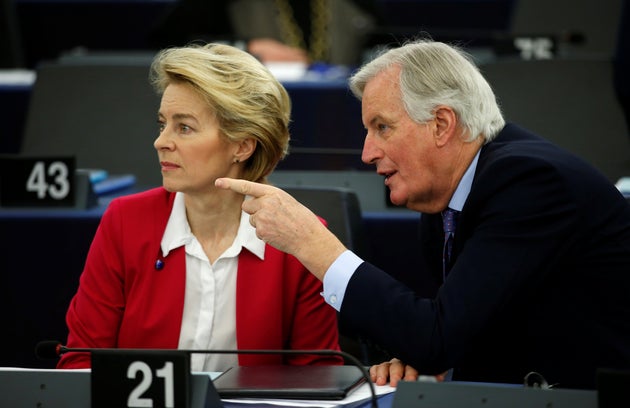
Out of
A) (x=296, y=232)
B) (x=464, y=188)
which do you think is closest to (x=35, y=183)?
(x=296, y=232)

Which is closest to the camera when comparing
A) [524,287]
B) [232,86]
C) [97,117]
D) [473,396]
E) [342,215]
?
[473,396]

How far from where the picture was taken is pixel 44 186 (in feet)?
10.3

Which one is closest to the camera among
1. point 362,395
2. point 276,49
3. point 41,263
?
point 362,395

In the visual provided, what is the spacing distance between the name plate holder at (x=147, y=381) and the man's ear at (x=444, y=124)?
2.33 feet

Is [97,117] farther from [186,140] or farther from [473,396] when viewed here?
[473,396]

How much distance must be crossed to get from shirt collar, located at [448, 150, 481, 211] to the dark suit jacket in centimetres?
5

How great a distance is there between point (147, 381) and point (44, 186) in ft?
5.27

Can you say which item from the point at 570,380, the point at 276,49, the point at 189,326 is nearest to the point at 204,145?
the point at 189,326

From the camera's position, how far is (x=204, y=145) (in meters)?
2.38

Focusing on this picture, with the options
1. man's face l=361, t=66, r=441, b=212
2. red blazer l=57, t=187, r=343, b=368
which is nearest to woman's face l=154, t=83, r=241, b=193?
red blazer l=57, t=187, r=343, b=368

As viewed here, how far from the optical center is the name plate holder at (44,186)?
312 centimetres

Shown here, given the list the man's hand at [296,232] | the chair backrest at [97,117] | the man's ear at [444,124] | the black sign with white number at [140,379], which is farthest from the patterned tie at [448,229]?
the chair backrest at [97,117]

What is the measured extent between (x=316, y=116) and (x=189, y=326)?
205cm

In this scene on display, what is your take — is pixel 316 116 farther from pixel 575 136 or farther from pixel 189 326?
pixel 189 326
